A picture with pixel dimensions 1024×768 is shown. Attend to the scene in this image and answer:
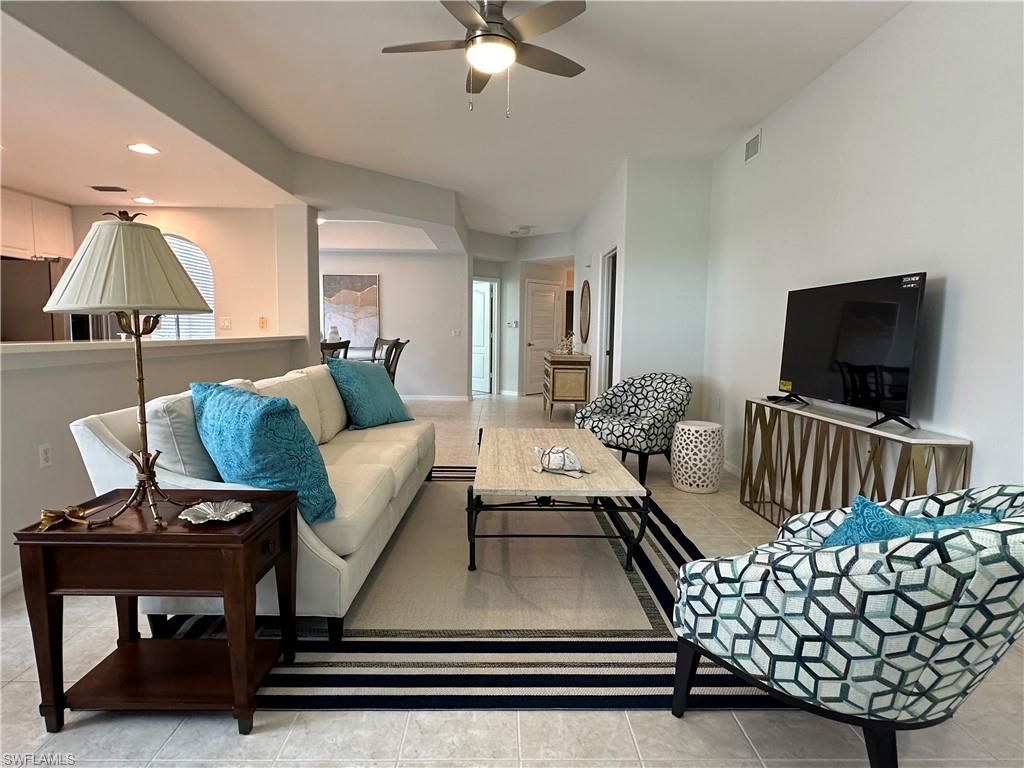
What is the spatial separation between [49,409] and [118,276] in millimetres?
1598

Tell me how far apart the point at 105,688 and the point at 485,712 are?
3.62 feet

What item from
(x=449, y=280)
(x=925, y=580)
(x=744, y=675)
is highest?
(x=449, y=280)

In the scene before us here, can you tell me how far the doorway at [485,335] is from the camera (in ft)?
30.1

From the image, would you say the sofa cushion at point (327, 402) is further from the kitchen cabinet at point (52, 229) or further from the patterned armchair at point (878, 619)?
the kitchen cabinet at point (52, 229)

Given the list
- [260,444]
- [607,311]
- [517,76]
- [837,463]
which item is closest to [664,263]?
[607,311]

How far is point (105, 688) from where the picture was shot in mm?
1508

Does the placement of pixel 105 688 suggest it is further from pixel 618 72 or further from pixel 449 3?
pixel 618 72

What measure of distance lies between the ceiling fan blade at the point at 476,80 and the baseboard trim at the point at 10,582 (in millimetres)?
3055

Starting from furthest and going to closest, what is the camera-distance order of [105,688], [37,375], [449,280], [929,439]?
[449,280]
[37,375]
[929,439]
[105,688]

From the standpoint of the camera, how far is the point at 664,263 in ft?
15.3

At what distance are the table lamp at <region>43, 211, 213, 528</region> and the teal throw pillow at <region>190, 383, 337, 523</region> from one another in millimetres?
220

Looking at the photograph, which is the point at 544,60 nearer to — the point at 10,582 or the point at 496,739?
the point at 496,739

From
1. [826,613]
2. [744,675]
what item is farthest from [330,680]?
[826,613]

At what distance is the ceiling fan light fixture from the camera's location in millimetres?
2320
